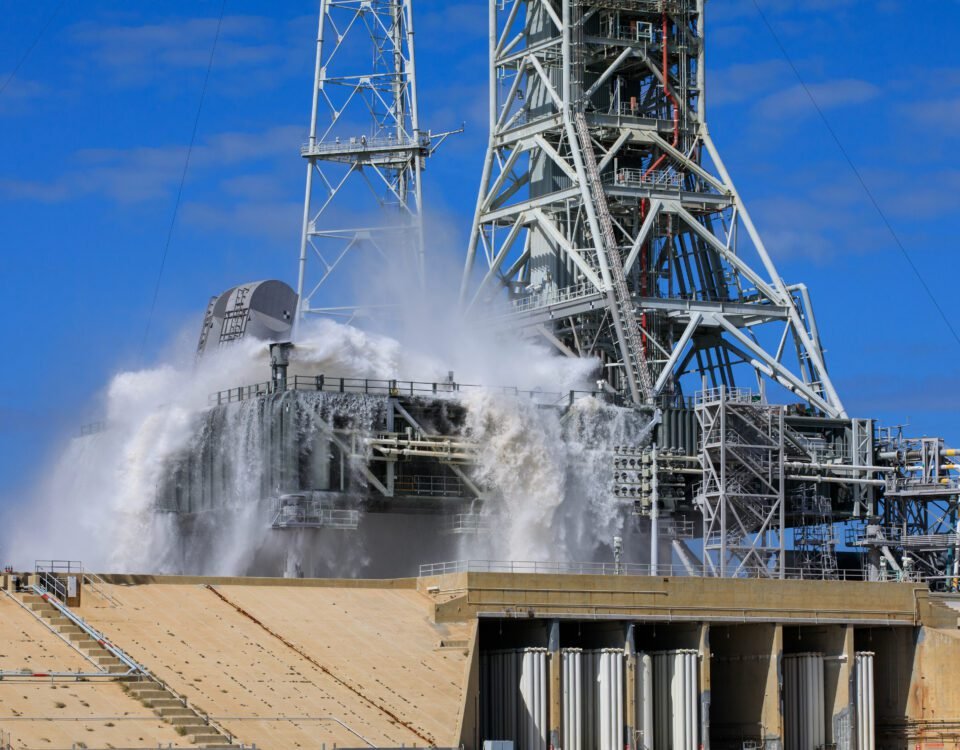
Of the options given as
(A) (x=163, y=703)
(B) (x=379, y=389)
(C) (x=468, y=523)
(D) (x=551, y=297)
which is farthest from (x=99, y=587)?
(D) (x=551, y=297)

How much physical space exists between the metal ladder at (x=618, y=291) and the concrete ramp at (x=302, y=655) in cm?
2784

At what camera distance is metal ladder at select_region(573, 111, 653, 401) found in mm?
95938

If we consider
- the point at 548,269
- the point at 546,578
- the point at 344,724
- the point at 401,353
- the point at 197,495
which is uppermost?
the point at 548,269

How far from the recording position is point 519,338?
Result: 341ft

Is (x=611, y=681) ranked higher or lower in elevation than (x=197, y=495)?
lower

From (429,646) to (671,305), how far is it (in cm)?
3761

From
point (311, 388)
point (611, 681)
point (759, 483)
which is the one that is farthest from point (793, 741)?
point (311, 388)

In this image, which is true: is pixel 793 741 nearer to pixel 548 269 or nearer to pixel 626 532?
pixel 626 532

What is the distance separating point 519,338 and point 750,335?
11970mm

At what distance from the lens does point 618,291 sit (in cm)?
9794

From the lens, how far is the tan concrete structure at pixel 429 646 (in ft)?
190

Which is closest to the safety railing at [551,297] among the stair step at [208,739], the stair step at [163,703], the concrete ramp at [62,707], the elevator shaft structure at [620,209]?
the elevator shaft structure at [620,209]

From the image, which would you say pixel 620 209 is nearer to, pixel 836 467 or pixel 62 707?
A: pixel 836 467

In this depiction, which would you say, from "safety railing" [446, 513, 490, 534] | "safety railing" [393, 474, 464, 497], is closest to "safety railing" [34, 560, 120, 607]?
"safety railing" [393, 474, 464, 497]
